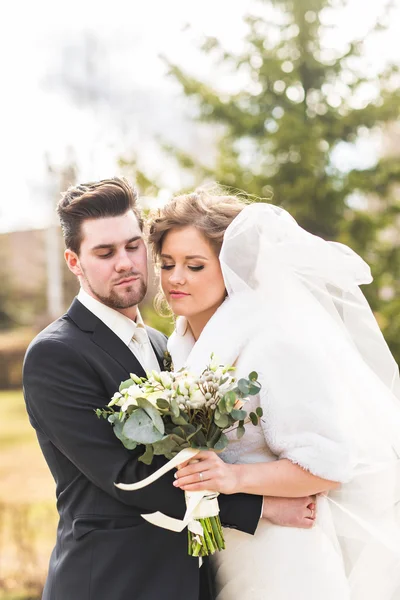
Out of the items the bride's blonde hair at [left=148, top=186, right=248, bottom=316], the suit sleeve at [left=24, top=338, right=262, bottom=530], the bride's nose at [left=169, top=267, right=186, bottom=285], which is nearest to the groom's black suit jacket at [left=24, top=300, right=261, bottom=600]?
the suit sleeve at [left=24, top=338, right=262, bottom=530]

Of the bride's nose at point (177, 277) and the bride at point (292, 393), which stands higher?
the bride's nose at point (177, 277)

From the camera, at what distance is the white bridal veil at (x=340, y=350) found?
9.07ft

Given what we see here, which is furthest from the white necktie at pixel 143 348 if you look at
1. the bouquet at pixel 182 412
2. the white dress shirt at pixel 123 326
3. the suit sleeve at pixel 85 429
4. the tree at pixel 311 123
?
the tree at pixel 311 123

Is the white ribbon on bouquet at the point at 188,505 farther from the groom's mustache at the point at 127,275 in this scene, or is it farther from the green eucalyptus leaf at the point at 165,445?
the groom's mustache at the point at 127,275

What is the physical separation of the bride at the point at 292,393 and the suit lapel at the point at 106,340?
25 cm

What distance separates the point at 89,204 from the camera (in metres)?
2.99

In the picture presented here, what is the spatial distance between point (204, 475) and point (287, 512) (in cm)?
43

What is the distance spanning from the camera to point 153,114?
18016mm

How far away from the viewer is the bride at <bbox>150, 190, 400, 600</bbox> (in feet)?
8.53

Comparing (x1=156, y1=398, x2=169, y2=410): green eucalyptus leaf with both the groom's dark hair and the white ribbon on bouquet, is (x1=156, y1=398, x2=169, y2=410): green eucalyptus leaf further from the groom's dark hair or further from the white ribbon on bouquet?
the groom's dark hair

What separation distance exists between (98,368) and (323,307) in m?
0.98

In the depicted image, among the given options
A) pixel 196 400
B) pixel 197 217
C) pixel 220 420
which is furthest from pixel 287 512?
pixel 197 217

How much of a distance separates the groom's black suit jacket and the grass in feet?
12.7

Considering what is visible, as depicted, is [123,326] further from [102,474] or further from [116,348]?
[102,474]
